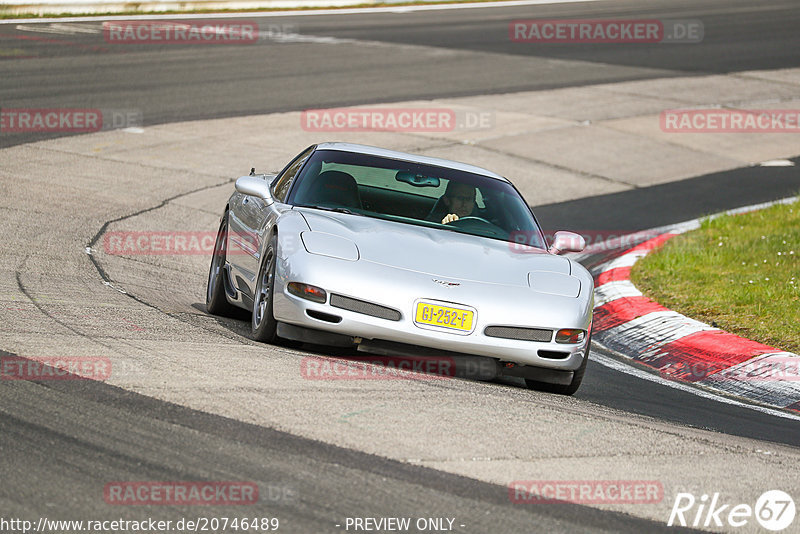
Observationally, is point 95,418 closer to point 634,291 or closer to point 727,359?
point 727,359

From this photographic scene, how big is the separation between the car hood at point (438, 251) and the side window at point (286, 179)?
19.0 inches

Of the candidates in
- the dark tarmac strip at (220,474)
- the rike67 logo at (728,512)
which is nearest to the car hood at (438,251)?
the dark tarmac strip at (220,474)

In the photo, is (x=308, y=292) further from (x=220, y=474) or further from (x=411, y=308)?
(x=220, y=474)

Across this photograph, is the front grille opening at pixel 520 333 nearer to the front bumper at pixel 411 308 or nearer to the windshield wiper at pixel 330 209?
the front bumper at pixel 411 308

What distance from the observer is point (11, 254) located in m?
9.25

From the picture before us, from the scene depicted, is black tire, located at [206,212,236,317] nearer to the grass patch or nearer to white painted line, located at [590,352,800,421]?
white painted line, located at [590,352,800,421]

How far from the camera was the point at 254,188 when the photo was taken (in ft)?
26.0

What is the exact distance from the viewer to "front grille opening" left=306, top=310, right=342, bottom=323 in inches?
253

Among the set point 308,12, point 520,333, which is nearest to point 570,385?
point 520,333

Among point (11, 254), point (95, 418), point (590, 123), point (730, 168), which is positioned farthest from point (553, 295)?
point (590, 123)

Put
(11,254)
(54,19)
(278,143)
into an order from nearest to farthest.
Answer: (11,254) → (278,143) → (54,19)

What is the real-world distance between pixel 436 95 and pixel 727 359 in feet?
42.0

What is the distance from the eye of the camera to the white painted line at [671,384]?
7180 mm

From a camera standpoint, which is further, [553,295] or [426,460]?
[553,295]
